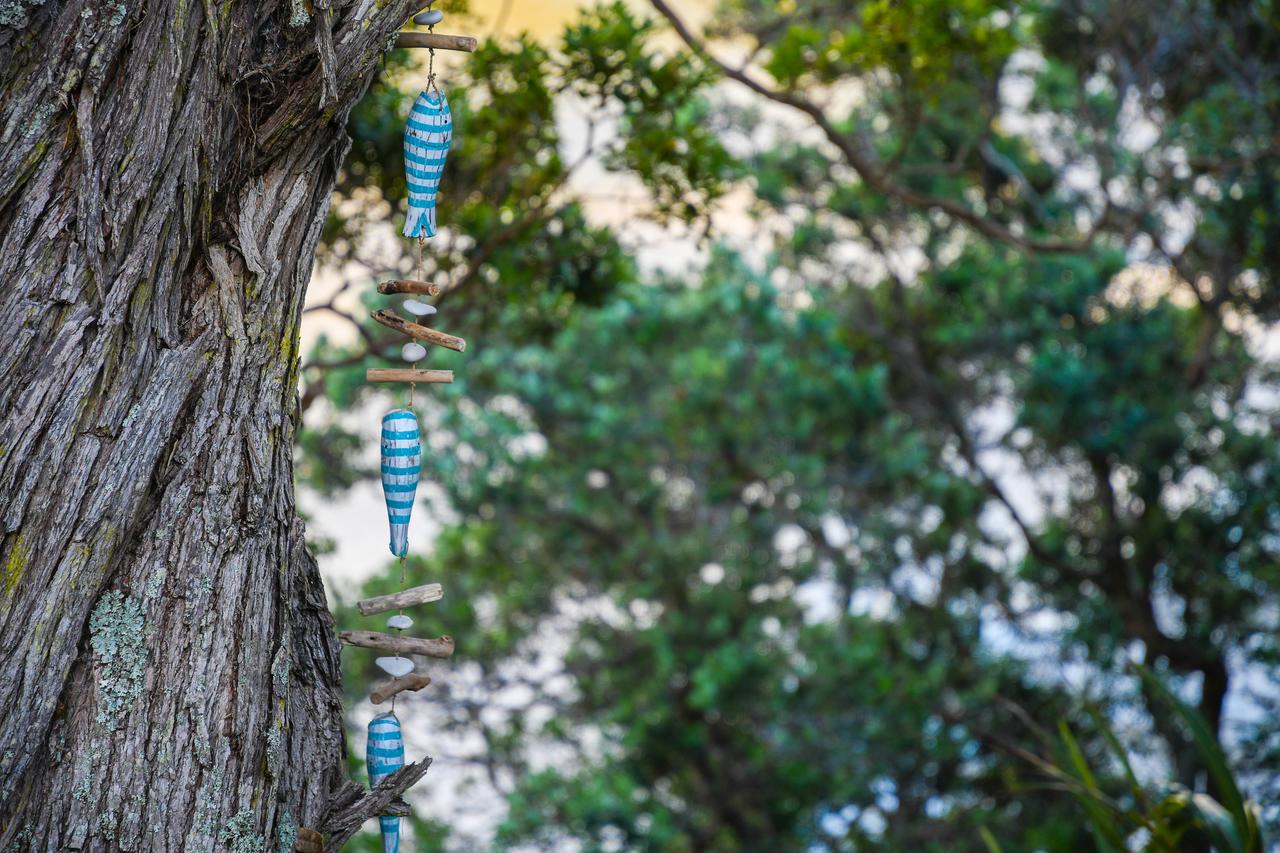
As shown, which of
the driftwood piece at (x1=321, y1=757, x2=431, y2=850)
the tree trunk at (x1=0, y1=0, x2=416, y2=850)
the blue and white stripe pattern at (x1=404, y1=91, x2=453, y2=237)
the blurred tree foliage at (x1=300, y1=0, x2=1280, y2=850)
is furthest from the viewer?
the blurred tree foliage at (x1=300, y1=0, x2=1280, y2=850)

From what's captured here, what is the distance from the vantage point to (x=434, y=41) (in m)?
1.87

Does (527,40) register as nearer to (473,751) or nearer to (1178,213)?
(1178,213)

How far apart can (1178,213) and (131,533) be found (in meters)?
5.56

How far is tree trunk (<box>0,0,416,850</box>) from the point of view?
1453 millimetres

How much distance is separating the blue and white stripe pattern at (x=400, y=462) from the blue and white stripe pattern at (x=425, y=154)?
294 millimetres

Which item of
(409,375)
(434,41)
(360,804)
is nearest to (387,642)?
(360,804)

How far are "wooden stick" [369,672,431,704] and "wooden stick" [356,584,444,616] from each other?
0.36ft

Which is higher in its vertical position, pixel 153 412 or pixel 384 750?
pixel 153 412

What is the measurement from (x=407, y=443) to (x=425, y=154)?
446 mm

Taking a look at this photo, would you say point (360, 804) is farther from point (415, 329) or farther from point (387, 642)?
point (415, 329)

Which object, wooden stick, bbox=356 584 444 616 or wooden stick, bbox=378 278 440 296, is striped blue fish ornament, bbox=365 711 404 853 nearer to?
wooden stick, bbox=356 584 444 616

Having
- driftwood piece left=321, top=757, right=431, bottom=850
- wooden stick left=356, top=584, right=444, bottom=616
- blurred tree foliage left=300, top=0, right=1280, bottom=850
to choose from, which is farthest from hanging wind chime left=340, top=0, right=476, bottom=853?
blurred tree foliage left=300, top=0, right=1280, bottom=850

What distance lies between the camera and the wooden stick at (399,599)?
1.80 meters

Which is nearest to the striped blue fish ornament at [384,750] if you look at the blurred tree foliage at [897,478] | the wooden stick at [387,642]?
the wooden stick at [387,642]
